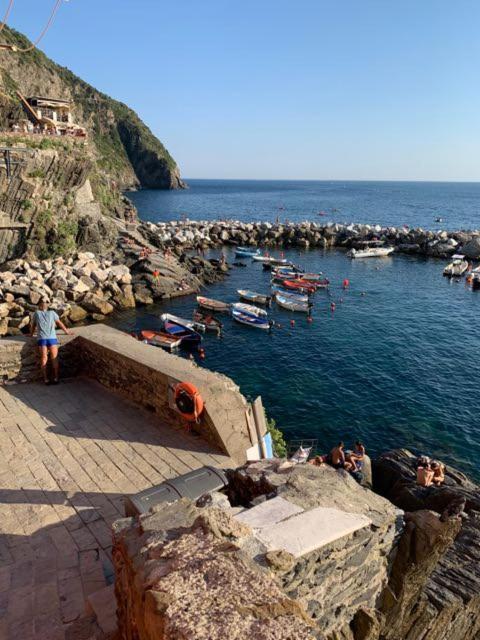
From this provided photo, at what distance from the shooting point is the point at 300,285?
44312 mm

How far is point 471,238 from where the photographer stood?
6500 centimetres

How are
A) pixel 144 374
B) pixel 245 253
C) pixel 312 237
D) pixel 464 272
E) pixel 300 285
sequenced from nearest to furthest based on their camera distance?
1. pixel 144 374
2. pixel 300 285
3. pixel 464 272
4. pixel 245 253
5. pixel 312 237

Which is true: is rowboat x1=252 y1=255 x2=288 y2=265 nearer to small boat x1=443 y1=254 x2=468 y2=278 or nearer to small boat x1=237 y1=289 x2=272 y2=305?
small boat x1=237 y1=289 x2=272 y2=305

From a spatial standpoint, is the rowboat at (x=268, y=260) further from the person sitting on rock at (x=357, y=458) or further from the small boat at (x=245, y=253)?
the person sitting on rock at (x=357, y=458)

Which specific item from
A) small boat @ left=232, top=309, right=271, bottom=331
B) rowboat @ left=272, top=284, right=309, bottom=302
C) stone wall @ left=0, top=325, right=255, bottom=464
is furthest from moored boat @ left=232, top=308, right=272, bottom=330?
stone wall @ left=0, top=325, right=255, bottom=464

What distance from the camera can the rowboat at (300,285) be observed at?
1716 inches

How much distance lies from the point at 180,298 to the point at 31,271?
12356mm

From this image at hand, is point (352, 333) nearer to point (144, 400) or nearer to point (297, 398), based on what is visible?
point (297, 398)

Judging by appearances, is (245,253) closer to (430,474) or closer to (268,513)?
(430,474)

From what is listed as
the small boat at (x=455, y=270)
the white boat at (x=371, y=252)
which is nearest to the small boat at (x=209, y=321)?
the small boat at (x=455, y=270)

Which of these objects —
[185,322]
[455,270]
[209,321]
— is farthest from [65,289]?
[455,270]

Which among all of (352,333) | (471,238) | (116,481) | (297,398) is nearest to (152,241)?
(352,333)

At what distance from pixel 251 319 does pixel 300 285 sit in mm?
11875

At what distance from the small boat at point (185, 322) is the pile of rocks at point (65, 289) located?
15.4 ft
